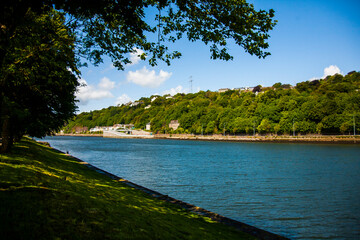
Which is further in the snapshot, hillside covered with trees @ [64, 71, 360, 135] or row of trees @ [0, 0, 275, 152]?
hillside covered with trees @ [64, 71, 360, 135]

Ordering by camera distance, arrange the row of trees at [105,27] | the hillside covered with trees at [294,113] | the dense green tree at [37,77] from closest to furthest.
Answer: the row of trees at [105,27] → the dense green tree at [37,77] → the hillside covered with trees at [294,113]

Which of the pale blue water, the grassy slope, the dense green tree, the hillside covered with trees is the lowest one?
the pale blue water

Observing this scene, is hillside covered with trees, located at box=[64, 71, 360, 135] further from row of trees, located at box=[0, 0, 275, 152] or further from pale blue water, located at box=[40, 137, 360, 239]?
row of trees, located at box=[0, 0, 275, 152]

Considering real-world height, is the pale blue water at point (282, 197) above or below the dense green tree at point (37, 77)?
below

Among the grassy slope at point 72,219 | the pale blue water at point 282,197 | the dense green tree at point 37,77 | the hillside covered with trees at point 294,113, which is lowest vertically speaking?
the pale blue water at point 282,197

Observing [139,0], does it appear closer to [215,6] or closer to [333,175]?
[215,6]

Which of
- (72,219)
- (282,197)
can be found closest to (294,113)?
(282,197)

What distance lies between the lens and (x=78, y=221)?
6.26m

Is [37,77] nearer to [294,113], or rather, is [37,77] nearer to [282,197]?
[282,197]

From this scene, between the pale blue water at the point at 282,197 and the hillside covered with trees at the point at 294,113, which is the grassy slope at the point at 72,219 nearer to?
the pale blue water at the point at 282,197

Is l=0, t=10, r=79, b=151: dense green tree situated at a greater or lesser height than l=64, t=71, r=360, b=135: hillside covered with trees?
lesser

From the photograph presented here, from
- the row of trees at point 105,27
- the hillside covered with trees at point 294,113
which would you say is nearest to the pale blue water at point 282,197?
the row of trees at point 105,27

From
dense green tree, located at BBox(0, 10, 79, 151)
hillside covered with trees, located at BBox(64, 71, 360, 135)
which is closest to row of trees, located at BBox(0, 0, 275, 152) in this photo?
dense green tree, located at BBox(0, 10, 79, 151)

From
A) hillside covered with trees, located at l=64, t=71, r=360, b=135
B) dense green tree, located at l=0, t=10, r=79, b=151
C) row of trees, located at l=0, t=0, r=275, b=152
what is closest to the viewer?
row of trees, located at l=0, t=0, r=275, b=152
